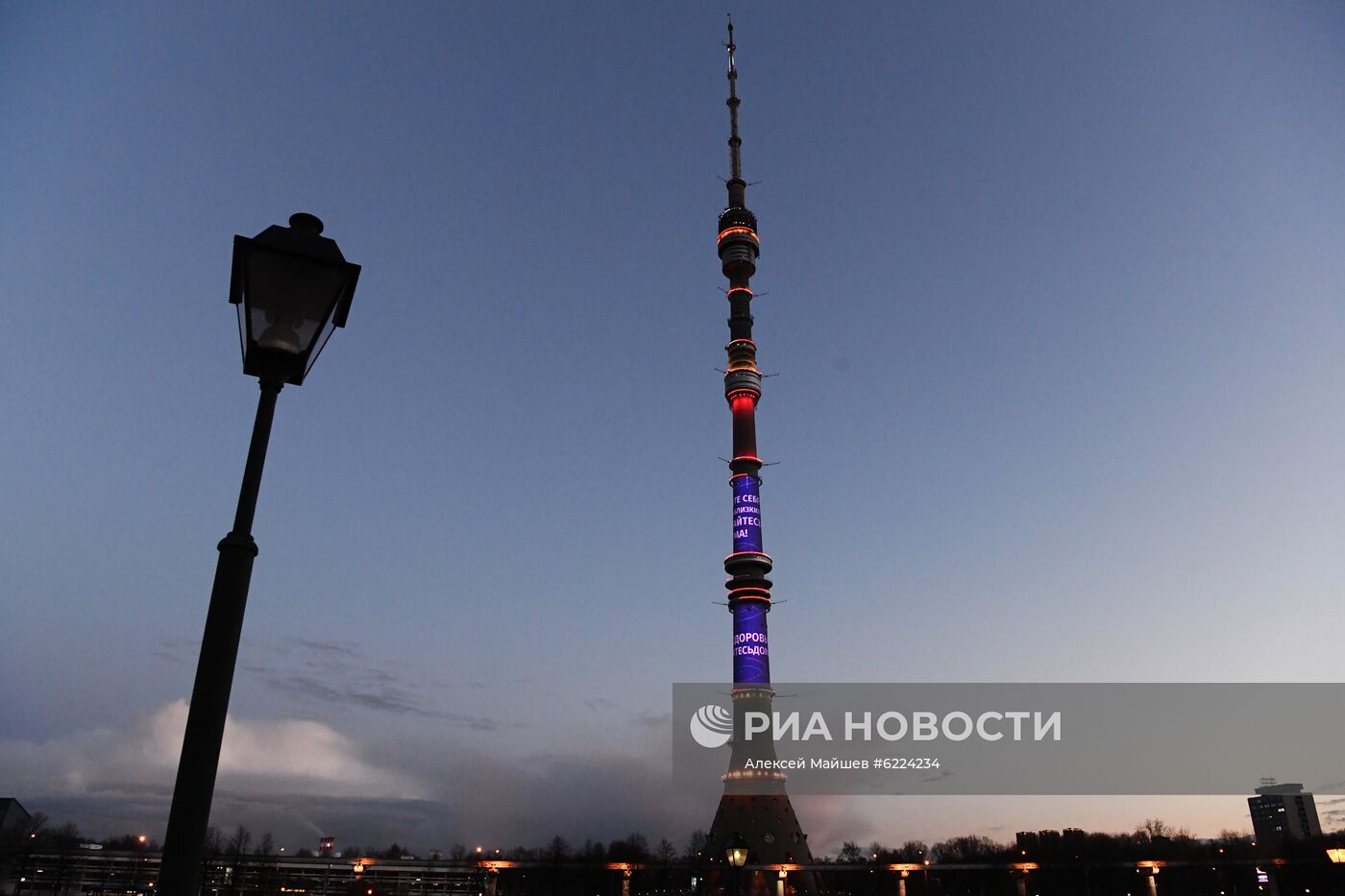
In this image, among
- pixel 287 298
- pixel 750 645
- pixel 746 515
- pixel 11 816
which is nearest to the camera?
pixel 287 298

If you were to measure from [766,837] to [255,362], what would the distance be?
461 feet

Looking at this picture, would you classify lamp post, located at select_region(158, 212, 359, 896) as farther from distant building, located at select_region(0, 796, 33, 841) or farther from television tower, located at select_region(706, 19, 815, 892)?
television tower, located at select_region(706, 19, 815, 892)

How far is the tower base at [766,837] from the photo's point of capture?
→ 13288 centimetres

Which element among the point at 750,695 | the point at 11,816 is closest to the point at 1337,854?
the point at 750,695

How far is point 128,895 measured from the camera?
169 metres

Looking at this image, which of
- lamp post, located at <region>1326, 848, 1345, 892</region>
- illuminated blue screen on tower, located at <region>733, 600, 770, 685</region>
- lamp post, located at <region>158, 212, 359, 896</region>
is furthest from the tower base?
lamp post, located at <region>158, 212, 359, 896</region>

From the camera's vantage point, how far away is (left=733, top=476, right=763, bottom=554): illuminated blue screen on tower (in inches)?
5463

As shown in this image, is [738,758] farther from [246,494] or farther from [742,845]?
[246,494]

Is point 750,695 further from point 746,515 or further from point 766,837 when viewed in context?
point 746,515

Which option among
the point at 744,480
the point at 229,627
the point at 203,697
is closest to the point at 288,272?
the point at 229,627

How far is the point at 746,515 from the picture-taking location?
139625 mm

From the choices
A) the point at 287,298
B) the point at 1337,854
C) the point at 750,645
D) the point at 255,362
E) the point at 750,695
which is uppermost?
the point at 750,645

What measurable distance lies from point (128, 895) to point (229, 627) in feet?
673

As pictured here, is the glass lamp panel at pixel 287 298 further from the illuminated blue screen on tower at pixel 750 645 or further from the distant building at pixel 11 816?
the illuminated blue screen on tower at pixel 750 645
